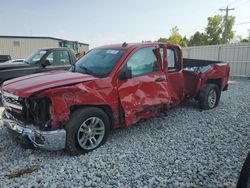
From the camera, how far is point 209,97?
7.33m

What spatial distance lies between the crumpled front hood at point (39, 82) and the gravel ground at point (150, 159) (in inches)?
45.0

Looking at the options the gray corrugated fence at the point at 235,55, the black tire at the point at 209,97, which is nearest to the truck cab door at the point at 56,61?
the black tire at the point at 209,97

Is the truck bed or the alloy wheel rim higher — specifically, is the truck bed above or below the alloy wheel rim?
above

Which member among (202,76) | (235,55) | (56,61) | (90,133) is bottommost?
(90,133)

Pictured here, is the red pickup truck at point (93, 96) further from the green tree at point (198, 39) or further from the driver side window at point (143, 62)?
the green tree at point (198, 39)

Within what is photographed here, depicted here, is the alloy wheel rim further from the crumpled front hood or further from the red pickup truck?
the crumpled front hood

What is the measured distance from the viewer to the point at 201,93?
719cm

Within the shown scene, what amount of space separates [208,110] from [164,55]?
98.3 inches

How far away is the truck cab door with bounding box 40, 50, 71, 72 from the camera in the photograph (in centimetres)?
887

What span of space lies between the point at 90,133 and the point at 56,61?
5237 mm

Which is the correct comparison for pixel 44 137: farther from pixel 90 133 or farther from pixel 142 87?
pixel 142 87

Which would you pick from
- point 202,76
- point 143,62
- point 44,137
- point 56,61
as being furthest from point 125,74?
point 56,61


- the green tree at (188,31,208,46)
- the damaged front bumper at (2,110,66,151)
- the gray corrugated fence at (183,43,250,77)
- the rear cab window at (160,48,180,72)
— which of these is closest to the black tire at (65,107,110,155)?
the damaged front bumper at (2,110,66,151)

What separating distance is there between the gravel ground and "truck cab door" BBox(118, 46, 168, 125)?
20.8 inches
